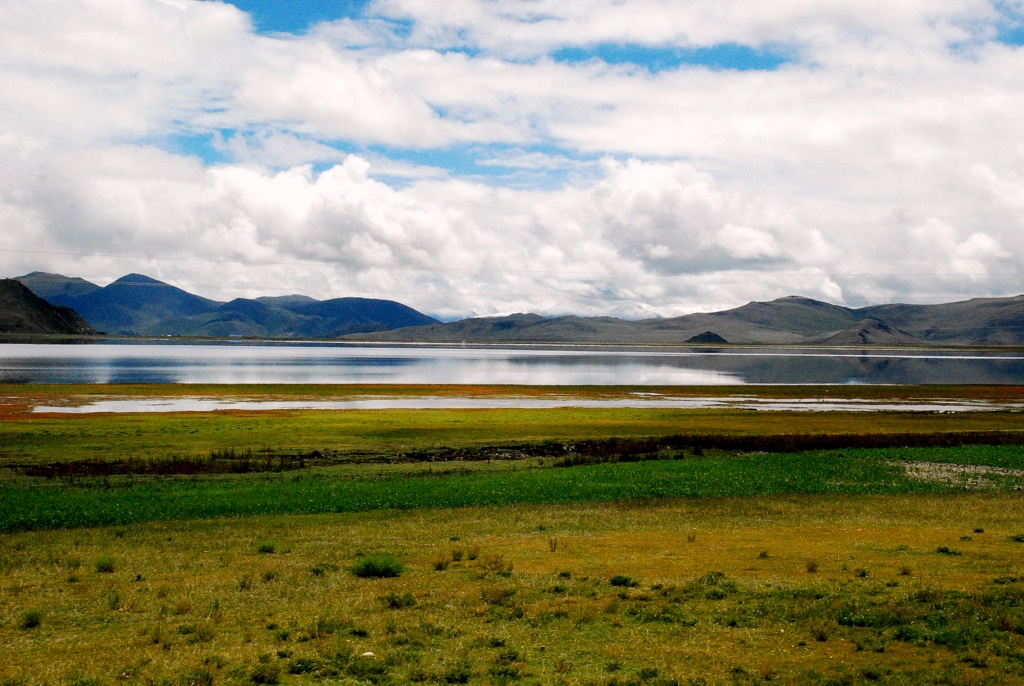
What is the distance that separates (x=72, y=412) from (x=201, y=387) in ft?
122

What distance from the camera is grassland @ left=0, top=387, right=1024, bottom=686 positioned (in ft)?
42.4

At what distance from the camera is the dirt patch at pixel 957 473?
3744cm

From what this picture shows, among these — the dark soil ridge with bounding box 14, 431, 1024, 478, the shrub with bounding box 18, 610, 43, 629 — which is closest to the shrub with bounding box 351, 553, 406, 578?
the shrub with bounding box 18, 610, 43, 629

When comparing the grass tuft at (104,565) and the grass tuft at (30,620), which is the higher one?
the grass tuft at (30,620)

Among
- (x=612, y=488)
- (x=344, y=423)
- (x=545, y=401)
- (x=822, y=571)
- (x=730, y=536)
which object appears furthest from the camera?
(x=545, y=401)

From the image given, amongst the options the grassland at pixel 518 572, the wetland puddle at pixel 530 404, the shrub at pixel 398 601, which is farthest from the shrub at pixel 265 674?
the wetland puddle at pixel 530 404

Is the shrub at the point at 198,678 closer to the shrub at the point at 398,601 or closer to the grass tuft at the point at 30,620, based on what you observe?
the grass tuft at the point at 30,620

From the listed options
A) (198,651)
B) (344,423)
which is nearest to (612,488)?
(198,651)

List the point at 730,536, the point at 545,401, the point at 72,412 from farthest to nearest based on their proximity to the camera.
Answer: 1. the point at 545,401
2. the point at 72,412
3. the point at 730,536

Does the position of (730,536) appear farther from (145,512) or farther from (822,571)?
(145,512)

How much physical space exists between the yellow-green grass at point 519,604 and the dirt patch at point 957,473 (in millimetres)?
12336

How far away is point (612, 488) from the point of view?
35812 millimetres

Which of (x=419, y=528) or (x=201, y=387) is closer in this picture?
(x=419, y=528)

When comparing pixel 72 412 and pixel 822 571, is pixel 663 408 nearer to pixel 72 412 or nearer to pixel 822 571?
pixel 72 412
